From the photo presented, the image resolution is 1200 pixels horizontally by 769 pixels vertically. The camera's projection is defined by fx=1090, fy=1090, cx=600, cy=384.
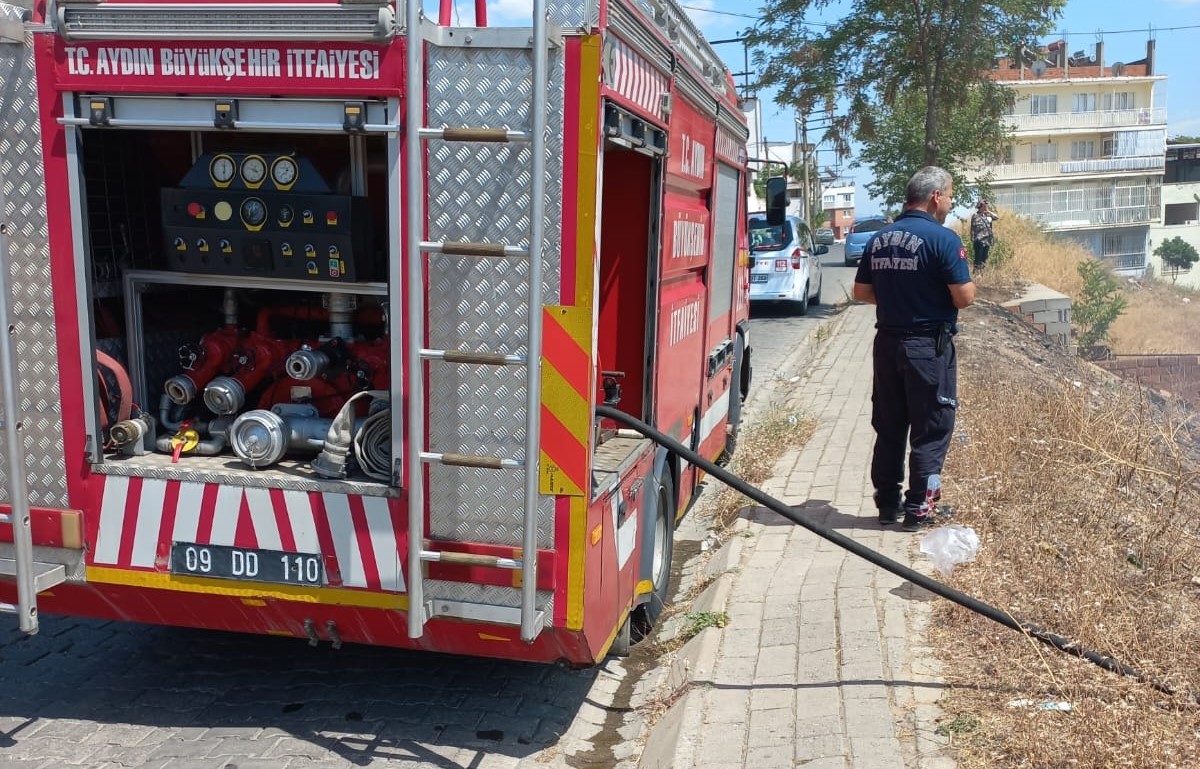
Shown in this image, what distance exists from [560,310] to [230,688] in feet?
7.76

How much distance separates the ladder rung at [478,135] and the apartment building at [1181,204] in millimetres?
77981

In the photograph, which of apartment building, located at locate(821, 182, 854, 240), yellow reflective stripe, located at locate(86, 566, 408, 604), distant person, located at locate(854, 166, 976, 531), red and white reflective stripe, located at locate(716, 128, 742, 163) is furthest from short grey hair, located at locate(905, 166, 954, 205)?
apartment building, located at locate(821, 182, 854, 240)

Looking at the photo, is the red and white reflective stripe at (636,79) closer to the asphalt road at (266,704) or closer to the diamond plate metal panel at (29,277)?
the diamond plate metal panel at (29,277)

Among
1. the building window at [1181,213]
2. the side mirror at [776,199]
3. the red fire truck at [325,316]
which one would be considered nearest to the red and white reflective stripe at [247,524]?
the red fire truck at [325,316]

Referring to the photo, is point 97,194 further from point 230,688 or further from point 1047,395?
point 1047,395

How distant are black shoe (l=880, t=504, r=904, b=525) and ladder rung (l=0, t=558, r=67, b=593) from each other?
4.13 meters

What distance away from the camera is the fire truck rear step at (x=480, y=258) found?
3.42 meters

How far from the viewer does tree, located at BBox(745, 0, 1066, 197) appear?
64.2 ft

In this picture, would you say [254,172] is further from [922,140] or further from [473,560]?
[922,140]

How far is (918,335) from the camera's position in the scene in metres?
5.82

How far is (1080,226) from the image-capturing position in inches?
2800

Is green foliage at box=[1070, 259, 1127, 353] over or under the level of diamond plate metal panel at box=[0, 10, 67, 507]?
under

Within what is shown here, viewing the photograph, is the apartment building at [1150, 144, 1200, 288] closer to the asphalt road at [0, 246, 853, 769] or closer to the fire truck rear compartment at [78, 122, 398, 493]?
the asphalt road at [0, 246, 853, 769]

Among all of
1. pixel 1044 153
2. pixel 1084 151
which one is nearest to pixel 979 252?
pixel 1044 153
